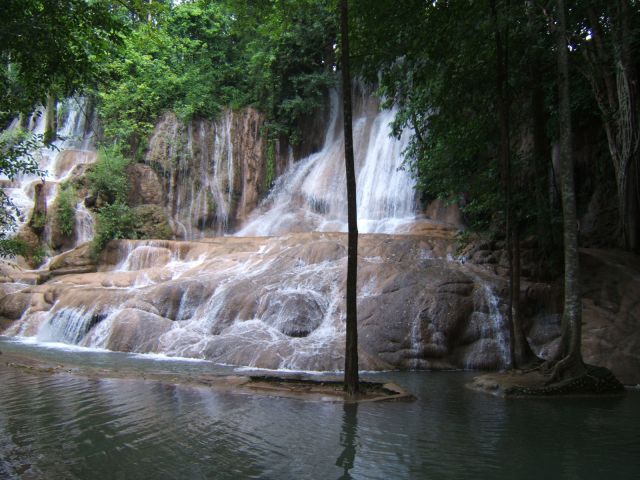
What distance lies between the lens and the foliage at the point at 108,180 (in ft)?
77.1

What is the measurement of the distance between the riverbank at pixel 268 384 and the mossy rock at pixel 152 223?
45.5 ft

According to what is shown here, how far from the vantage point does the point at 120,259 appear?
2036 cm

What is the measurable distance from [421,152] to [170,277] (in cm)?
854

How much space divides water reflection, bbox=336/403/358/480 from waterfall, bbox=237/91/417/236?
12.6 metres

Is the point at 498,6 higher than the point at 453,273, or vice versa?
the point at 498,6

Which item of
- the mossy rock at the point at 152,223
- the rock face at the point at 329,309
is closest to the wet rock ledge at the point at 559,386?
the rock face at the point at 329,309

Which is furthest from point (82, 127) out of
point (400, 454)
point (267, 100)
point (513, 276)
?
point (400, 454)

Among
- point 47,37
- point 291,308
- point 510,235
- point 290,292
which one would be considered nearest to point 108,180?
point 290,292

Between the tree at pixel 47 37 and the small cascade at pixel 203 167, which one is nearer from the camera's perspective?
the tree at pixel 47 37

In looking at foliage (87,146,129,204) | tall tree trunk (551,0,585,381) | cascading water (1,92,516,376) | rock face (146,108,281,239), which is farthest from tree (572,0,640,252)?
foliage (87,146,129,204)

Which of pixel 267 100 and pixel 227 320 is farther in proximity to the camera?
pixel 267 100

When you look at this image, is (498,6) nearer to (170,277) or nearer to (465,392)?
(465,392)

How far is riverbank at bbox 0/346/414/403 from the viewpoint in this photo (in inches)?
309

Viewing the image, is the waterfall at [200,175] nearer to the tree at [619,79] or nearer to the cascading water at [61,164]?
the cascading water at [61,164]
